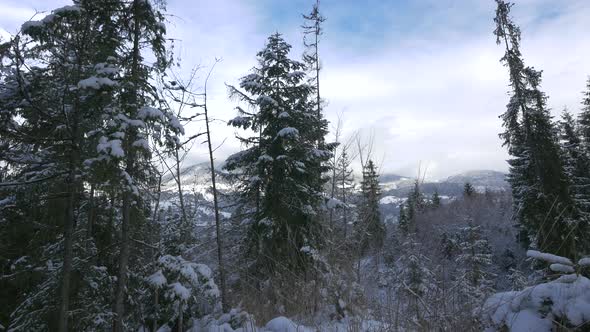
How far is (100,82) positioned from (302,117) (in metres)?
8.82

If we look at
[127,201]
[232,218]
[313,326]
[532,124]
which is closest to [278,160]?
[232,218]

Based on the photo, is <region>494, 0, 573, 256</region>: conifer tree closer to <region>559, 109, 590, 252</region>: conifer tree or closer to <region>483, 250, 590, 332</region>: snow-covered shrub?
<region>559, 109, 590, 252</region>: conifer tree

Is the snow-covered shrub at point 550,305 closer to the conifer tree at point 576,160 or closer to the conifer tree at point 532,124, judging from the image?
the conifer tree at point 532,124

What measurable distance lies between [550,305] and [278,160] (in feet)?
A: 34.1

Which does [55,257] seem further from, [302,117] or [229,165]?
[302,117]

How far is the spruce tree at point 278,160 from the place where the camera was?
40.6 ft

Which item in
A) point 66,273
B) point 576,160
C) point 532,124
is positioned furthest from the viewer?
point 576,160

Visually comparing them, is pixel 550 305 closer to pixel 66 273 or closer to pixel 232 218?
pixel 66 273

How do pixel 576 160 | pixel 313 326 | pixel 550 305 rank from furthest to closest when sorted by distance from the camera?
pixel 576 160, pixel 313 326, pixel 550 305

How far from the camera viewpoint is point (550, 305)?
2.56m

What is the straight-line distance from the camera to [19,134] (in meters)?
5.67

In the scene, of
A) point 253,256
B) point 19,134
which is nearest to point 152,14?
point 19,134

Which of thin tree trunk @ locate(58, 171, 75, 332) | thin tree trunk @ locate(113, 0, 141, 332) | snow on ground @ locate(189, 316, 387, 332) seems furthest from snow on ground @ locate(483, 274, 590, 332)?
thin tree trunk @ locate(58, 171, 75, 332)

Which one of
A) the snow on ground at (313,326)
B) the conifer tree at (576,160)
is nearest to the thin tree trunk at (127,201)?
the snow on ground at (313,326)
